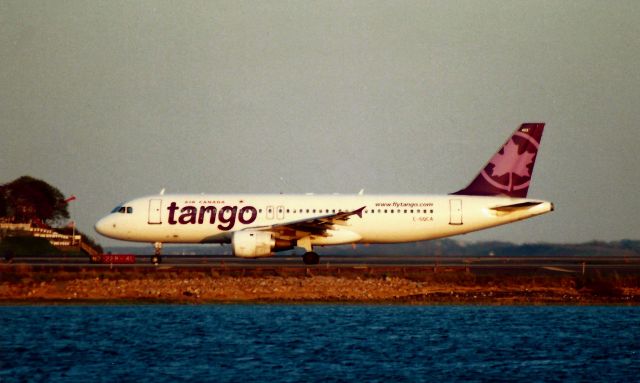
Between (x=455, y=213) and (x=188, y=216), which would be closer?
(x=188, y=216)

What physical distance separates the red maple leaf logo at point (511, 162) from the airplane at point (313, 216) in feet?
5.07

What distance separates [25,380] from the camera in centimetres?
2744

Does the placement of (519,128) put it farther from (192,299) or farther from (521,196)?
(192,299)

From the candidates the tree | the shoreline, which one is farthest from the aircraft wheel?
the tree

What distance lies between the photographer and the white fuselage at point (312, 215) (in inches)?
2309

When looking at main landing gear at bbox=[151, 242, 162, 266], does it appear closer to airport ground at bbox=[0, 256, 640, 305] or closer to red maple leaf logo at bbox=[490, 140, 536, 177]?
airport ground at bbox=[0, 256, 640, 305]

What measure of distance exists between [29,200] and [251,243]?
145 feet

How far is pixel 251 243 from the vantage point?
179 ft

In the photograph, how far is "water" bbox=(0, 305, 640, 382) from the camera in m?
29.1

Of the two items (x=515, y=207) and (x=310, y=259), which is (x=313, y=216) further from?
(x=515, y=207)

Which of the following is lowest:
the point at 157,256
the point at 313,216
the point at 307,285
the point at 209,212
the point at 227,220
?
the point at 307,285

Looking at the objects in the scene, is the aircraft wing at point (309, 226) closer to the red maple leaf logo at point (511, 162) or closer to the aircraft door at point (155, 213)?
the aircraft door at point (155, 213)

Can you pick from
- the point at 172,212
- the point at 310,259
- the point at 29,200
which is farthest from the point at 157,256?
the point at 29,200

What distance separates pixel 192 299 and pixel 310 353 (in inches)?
565
